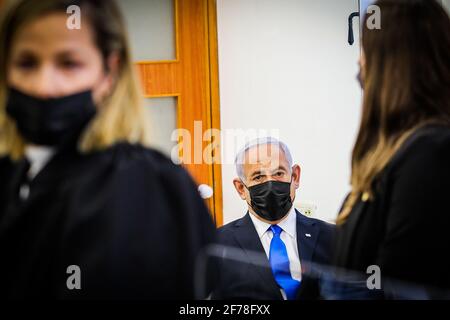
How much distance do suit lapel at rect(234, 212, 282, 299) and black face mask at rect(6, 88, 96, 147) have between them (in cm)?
66

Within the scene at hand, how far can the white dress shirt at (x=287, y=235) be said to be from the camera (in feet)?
5.16

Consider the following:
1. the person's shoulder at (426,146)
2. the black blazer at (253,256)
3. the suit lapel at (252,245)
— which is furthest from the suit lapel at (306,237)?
the person's shoulder at (426,146)

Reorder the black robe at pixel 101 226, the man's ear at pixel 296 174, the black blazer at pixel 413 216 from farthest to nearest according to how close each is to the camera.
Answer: the man's ear at pixel 296 174
the black blazer at pixel 413 216
the black robe at pixel 101 226

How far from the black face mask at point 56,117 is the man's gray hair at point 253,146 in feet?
1.96

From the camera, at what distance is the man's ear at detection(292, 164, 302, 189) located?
1.61 m

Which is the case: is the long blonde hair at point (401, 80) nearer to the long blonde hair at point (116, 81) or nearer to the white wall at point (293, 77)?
the white wall at point (293, 77)

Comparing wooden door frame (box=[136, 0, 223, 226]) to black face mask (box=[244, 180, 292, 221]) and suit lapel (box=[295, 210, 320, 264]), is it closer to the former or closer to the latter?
black face mask (box=[244, 180, 292, 221])

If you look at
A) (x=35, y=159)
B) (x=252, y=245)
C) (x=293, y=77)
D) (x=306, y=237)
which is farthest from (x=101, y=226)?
(x=293, y=77)

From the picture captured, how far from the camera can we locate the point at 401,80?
134 centimetres

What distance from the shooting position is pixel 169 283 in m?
1.20

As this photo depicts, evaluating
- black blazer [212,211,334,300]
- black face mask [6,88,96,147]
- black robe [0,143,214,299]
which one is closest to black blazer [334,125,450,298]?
black blazer [212,211,334,300]
